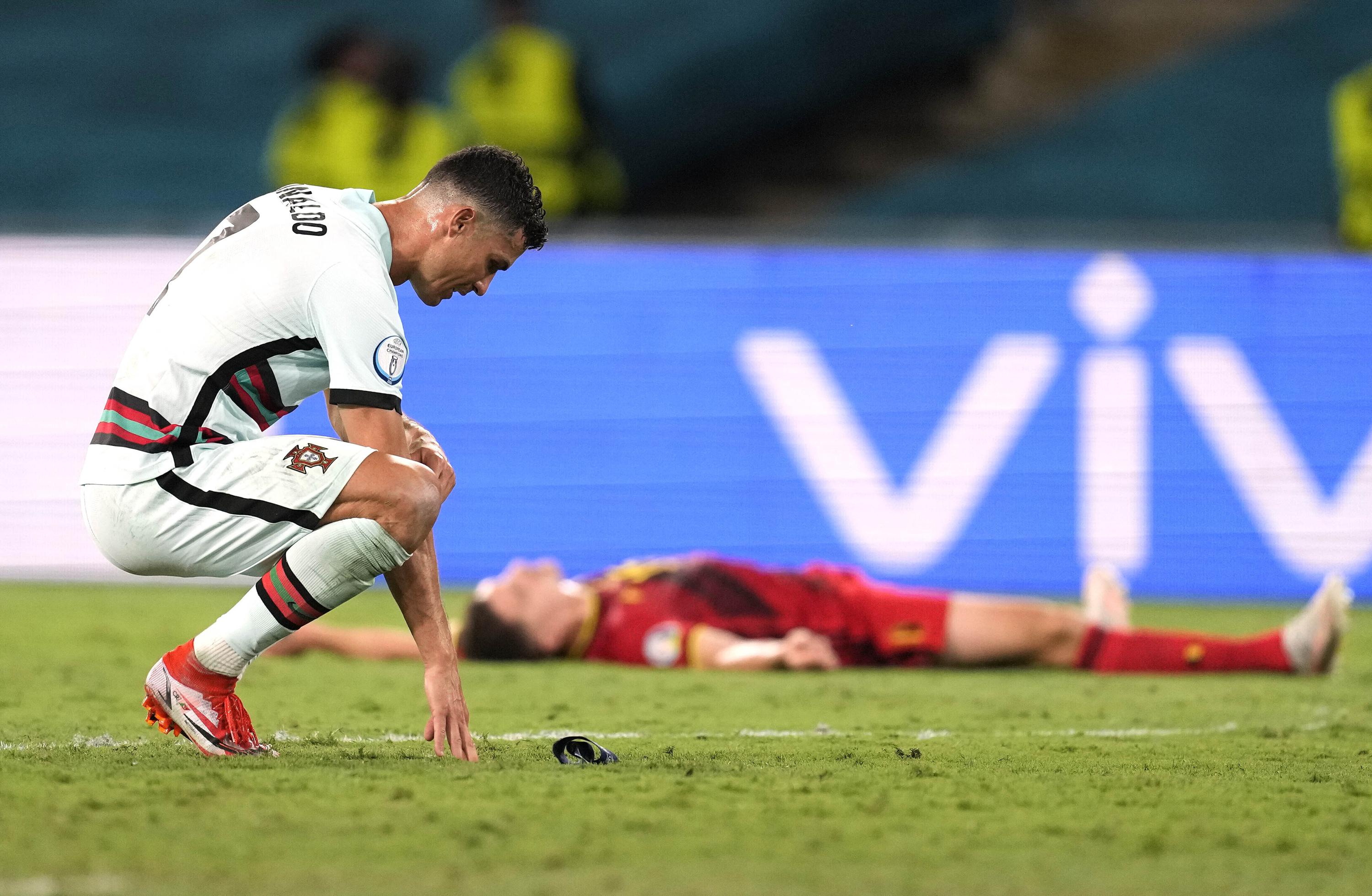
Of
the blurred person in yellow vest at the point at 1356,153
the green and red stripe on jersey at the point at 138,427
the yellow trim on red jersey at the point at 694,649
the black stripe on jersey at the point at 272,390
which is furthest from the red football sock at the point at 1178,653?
the blurred person in yellow vest at the point at 1356,153

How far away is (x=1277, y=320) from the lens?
7867 mm

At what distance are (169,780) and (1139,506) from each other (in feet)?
17.8

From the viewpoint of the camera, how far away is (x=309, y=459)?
11.8ft

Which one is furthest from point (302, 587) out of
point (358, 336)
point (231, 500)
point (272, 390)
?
point (358, 336)

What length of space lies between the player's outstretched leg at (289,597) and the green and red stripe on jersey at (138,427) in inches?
13.7

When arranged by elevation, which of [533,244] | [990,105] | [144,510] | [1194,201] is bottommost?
[144,510]

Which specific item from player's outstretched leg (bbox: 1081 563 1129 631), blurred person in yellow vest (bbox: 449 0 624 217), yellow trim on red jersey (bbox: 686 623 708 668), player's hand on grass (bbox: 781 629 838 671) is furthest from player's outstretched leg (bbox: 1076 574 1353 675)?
blurred person in yellow vest (bbox: 449 0 624 217)

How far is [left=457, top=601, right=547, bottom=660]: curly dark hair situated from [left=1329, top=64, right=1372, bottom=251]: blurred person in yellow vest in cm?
575

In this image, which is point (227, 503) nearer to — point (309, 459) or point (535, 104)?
point (309, 459)

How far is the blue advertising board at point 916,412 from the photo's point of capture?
778 centimetres

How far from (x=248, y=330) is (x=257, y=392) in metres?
0.19

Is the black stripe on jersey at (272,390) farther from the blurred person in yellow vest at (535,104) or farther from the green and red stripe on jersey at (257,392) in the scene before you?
the blurred person in yellow vest at (535,104)

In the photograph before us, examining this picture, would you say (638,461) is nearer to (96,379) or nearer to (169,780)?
(96,379)

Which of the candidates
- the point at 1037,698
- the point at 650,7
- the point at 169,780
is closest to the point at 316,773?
the point at 169,780
